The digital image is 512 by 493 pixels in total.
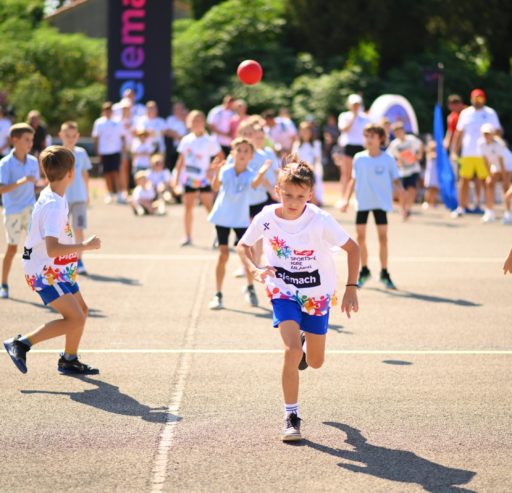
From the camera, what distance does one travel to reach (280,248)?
6.57 metres

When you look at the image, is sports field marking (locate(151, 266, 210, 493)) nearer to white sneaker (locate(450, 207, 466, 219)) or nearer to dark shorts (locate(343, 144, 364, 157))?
dark shorts (locate(343, 144, 364, 157))

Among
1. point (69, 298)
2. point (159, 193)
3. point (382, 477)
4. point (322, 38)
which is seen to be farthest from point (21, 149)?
point (322, 38)

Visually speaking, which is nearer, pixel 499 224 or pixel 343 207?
pixel 343 207

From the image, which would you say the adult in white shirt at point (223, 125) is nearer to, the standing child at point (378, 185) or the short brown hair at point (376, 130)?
the standing child at point (378, 185)

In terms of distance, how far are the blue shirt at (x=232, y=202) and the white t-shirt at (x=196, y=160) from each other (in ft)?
14.8

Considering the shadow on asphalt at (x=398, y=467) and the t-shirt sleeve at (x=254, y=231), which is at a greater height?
the t-shirt sleeve at (x=254, y=231)

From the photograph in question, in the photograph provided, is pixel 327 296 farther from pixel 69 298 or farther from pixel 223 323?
pixel 223 323

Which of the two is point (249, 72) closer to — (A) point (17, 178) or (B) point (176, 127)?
(A) point (17, 178)

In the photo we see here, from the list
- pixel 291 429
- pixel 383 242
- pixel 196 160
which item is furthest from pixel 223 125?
pixel 291 429

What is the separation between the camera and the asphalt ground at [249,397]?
5.64 meters

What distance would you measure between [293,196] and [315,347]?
3.32ft

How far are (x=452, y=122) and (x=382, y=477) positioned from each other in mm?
17607

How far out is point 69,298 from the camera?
768cm

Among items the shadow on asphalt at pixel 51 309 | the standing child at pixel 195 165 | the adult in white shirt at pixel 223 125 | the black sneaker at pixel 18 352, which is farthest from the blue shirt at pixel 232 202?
the adult in white shirt at pixel 223 125
